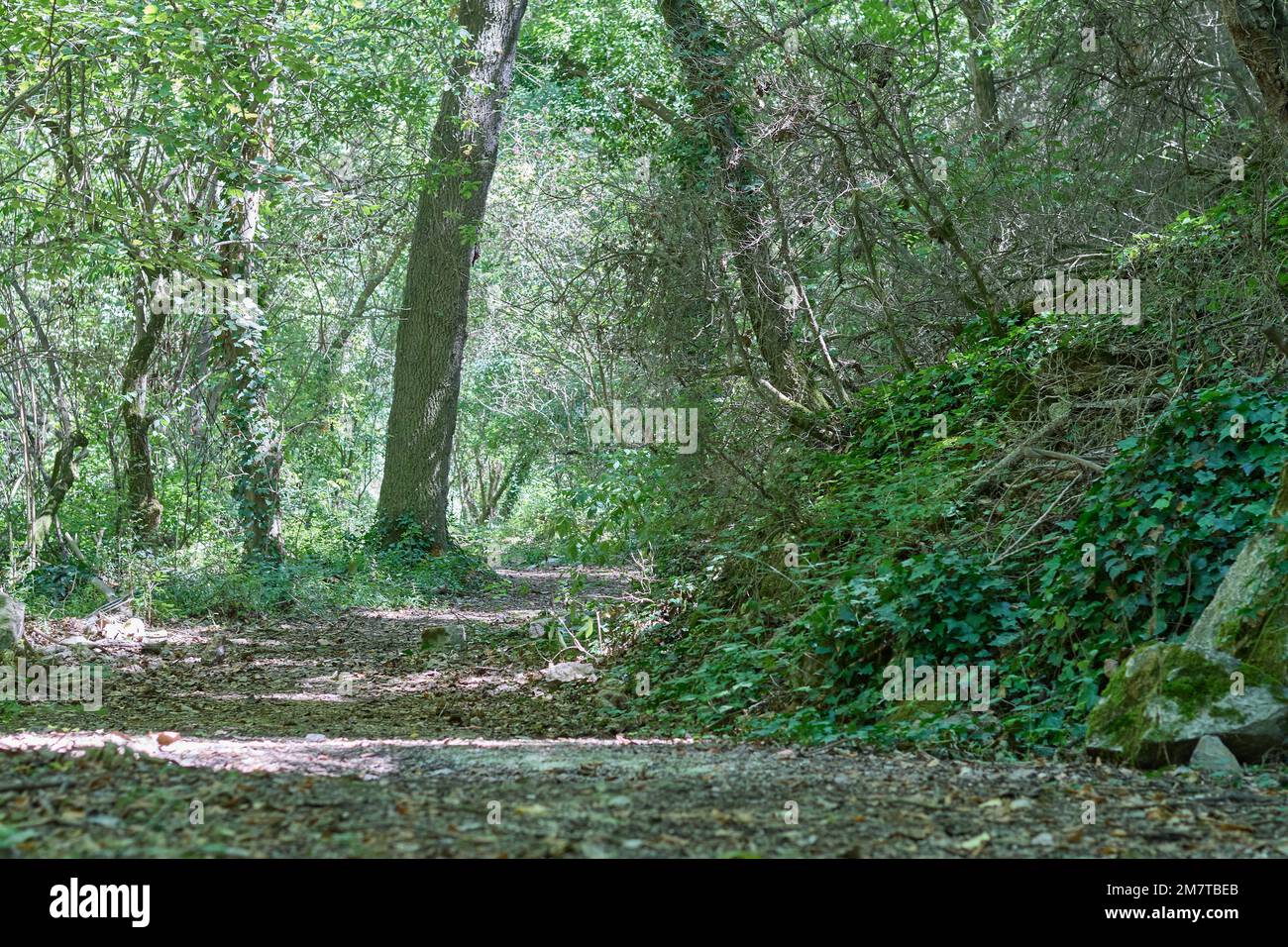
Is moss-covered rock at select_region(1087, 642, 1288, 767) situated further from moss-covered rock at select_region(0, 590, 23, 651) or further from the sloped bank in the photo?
moss-covered rock at select_region(0, 590, 23, 651)

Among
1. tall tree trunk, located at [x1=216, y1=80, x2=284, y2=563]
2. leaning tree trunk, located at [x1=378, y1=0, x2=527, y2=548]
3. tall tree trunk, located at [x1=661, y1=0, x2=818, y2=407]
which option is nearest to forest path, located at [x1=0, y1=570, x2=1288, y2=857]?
tall tree trunk, located at [x1=661, y1=0, x2=818, y2=407]

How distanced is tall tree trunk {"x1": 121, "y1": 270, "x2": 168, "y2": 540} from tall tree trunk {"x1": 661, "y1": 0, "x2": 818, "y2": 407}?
7.38m

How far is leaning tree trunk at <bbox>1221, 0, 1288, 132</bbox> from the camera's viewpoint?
25.7 ft

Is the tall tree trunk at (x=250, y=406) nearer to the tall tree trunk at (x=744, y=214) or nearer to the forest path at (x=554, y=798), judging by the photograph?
the tall tree trunk at (x=744, y=214)

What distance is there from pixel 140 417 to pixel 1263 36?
1286cm

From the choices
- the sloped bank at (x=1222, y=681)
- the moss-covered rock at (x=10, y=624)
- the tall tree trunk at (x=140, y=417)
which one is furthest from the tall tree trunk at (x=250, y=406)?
the sloped bank at (x=1222, y=681)

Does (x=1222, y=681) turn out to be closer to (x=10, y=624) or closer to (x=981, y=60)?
(x=10, y=624)

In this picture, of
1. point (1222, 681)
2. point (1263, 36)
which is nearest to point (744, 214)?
point (1263, 36)

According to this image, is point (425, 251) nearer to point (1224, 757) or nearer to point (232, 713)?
point (232, 713)

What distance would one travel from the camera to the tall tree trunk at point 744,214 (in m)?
10.9

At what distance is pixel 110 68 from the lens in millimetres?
10438

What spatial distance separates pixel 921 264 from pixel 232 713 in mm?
8252

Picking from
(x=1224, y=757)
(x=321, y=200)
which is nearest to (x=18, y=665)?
(x=321, y=200)

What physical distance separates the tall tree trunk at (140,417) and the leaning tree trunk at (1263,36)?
39.1 ft
